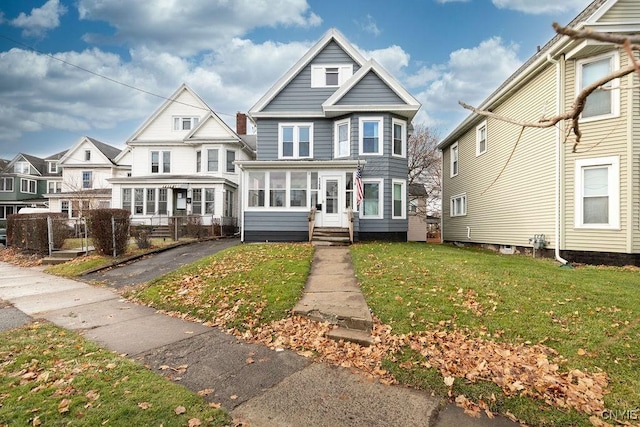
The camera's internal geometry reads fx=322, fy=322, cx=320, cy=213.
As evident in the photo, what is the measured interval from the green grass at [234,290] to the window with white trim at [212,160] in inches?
617

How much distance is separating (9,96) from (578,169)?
3367 centimetres

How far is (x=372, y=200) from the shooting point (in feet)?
53.2

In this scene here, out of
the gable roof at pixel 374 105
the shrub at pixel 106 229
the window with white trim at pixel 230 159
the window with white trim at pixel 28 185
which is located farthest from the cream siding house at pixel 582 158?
the window with white trim at pixel 28 185

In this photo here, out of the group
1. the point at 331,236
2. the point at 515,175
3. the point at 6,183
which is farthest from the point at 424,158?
the point at 6,183

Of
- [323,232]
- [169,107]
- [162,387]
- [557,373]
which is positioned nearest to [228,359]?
[162,387]

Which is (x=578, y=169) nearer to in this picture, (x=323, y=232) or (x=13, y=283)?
(x=323, y=232)

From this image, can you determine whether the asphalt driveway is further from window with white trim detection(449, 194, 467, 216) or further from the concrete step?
window with white trim detection(449, 194, 467, 216)

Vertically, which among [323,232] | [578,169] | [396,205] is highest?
[578,169]

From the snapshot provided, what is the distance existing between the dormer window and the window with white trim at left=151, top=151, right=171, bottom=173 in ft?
7.43

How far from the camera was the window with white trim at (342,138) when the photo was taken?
16391 mm

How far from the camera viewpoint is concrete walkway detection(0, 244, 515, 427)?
311 centimetres

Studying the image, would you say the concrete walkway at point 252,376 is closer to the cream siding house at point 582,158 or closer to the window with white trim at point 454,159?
the cream siding house at point 582,158

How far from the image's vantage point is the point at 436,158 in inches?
1305

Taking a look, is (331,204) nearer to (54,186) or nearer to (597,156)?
(597,156)
